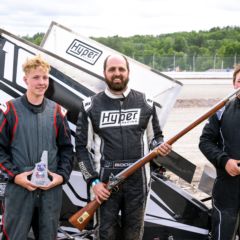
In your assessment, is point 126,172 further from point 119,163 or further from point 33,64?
point 33,64

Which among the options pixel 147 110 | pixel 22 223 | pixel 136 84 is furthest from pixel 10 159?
pixel 136 84

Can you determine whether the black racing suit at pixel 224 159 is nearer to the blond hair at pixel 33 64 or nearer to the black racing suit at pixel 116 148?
the black racing suit at pixel 116 148

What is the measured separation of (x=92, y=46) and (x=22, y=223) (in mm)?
1695

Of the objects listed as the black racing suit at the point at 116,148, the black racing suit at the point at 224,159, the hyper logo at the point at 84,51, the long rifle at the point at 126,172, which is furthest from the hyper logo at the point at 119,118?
the hyper logo at the point at 84,51

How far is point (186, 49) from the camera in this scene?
250ft

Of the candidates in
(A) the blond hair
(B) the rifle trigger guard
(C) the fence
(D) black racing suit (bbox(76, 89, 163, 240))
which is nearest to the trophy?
(D) black racing suit (bbox(76, 89, 163, 240))

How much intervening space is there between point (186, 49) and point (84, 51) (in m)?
74.5

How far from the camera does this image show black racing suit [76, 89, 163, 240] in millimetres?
2984

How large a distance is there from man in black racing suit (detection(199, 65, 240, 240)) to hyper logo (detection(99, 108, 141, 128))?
2.14 ft

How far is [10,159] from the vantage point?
2.77 m

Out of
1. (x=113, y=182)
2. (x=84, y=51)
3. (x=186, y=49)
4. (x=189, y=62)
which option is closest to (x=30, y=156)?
(x=113, y=182)

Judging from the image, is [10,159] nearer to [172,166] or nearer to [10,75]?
[10,75]

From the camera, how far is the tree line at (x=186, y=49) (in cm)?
3653

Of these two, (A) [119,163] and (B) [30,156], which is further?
(A) [119,163]
